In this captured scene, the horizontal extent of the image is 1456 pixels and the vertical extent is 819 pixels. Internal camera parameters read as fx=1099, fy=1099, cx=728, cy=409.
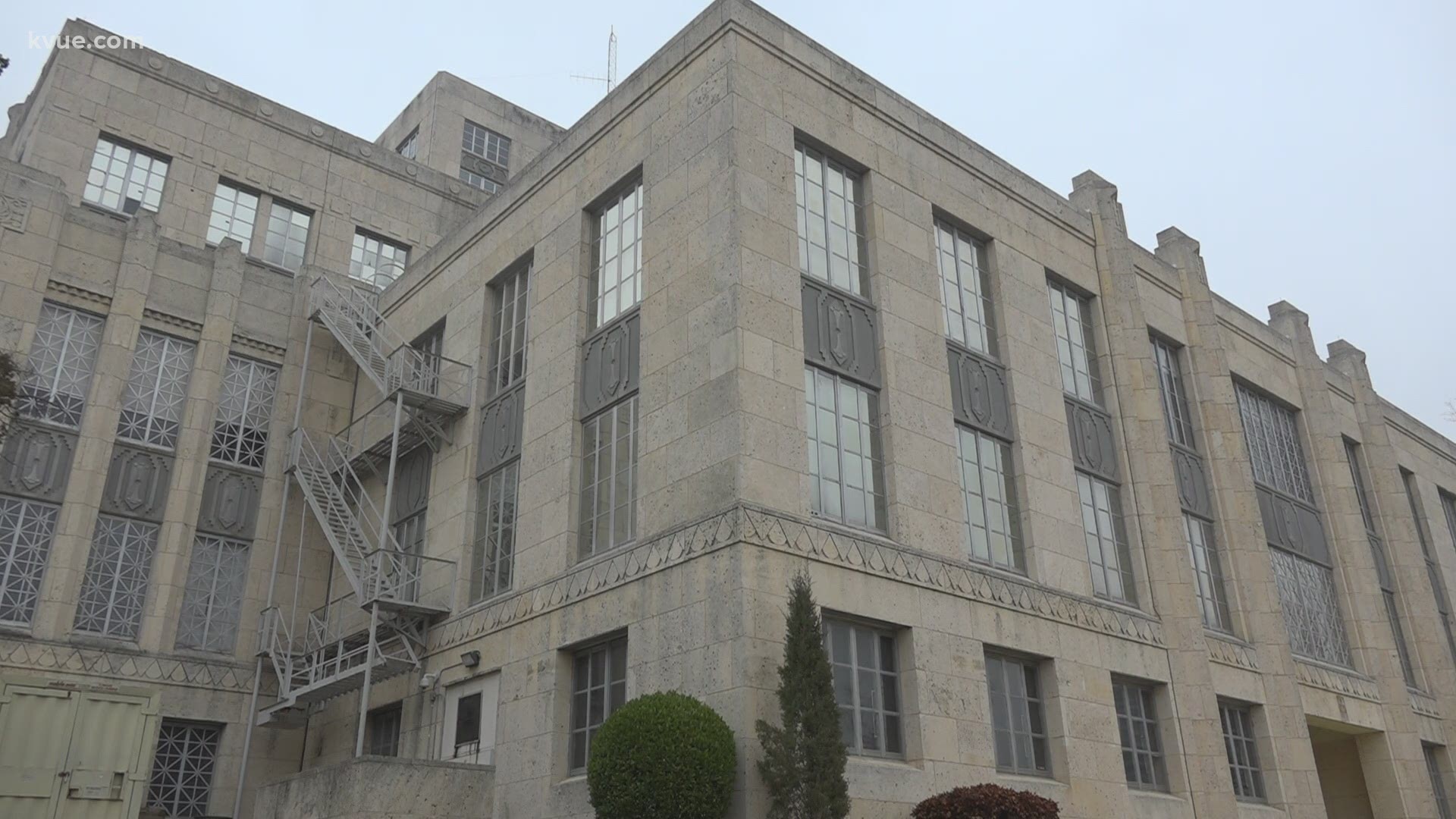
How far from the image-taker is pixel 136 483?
869 inches

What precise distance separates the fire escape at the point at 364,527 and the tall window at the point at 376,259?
4.02 m

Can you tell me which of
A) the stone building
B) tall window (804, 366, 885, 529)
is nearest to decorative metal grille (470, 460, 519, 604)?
the stone building

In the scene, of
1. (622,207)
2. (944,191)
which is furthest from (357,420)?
(944,191)

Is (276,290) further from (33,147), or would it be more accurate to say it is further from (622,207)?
(622,207)

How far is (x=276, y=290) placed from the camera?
25.5 m

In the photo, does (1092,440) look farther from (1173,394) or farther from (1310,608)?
(1310,608)

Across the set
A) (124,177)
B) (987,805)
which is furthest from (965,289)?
(124,177)

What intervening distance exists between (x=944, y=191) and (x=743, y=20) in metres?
5.22

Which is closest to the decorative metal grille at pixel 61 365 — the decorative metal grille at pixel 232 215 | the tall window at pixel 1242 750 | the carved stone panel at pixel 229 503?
the carved stone panel at pixel 229 503

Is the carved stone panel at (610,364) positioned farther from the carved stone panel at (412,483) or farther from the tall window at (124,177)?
the tall window at (124,177)

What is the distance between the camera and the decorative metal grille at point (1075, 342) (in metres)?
21.9

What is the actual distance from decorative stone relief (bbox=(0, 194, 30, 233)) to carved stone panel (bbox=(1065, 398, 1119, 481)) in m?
21.1

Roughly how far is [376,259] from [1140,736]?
22.5 meters

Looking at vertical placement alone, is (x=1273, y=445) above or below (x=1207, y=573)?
above
